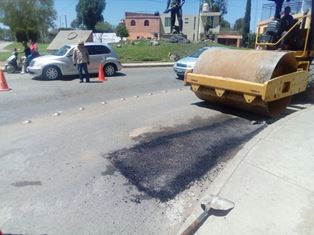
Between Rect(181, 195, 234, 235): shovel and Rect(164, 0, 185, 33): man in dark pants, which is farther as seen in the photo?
Rect(164, 0, 185, 33): man in dark pants

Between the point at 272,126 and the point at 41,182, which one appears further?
A: the point at 272,126

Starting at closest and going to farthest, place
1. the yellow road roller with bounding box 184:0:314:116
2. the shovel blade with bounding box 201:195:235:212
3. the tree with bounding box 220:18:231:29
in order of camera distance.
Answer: the shovel blade with bounding box 201:195:235:212, the yellow road roller with bounding box 184:0:314:116, the tree with bounding box 220:18:231:29

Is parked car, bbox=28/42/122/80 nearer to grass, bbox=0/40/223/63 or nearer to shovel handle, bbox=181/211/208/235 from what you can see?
grass, bbox=0/40/223/63

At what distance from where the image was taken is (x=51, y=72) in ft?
44.4

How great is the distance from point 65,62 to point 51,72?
0.76m

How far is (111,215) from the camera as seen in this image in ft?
11.9

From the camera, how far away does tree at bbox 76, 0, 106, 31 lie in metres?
76.1

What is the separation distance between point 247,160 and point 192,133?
5.58 ft

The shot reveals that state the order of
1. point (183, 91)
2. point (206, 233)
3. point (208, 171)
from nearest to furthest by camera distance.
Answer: point (206, 233) → point (208, 171) → point (183, 91)

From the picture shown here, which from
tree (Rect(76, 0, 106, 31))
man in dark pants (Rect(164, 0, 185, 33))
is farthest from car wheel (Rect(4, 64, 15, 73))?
tree (Rect(76, 0, 106, 31))

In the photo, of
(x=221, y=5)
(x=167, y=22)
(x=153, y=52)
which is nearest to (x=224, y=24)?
(x=221, y=5)

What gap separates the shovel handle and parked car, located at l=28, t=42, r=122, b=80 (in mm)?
11590

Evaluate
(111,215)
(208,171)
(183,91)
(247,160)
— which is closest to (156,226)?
(111,215)

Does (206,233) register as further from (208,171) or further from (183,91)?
(183,91)
